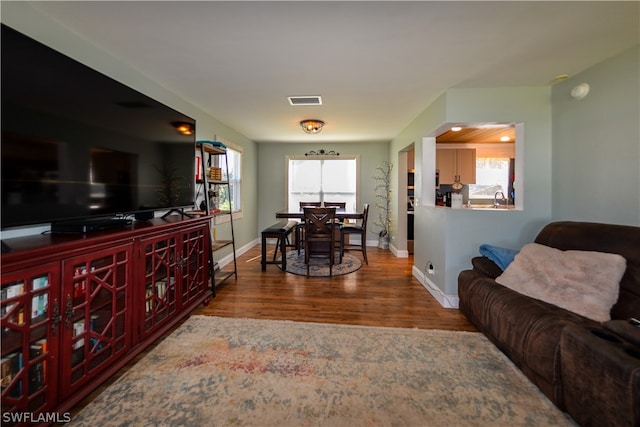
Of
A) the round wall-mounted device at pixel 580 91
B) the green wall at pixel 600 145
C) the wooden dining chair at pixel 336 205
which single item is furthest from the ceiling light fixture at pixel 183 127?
the green wall at pixel 600 145

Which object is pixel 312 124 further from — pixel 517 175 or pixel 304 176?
pixel 517 175

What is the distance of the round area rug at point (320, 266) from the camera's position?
13.0 feet

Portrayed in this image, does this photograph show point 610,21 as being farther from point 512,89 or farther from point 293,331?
point 293,331

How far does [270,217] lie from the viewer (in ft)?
20.7

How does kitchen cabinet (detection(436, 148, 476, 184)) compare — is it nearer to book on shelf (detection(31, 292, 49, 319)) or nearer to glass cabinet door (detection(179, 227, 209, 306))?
glass cabinet door (detection(179, 227, 209, 306))

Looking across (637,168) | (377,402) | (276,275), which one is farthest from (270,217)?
(637,168)

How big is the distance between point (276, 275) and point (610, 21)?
3964mm

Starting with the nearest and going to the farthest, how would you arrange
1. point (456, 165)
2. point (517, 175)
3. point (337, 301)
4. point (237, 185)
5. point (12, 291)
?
point (12, 291)
point (517, 175)
point (337, 301)
point (237, 185)
point (456, 165)

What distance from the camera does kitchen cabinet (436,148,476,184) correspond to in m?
5.25

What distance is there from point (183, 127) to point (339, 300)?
8.16ft

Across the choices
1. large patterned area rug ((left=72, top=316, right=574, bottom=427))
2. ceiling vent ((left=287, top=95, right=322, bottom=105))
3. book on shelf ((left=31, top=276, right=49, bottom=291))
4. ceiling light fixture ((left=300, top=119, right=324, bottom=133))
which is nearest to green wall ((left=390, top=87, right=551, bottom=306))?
large patterned area rug ((left=72, top=316, right=574, bottom=427))

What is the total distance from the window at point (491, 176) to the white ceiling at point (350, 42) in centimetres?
312

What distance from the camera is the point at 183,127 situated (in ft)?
8.77

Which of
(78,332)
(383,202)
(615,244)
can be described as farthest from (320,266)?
(615,244)
